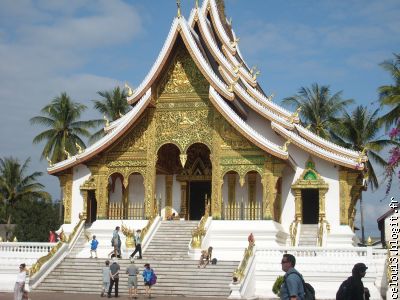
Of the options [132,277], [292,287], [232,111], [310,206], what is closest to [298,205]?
[310,206]

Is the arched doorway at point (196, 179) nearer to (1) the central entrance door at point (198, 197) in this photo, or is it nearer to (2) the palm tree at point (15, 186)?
(1) the central entrance door at point (198, 197)

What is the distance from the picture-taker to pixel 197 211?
25078mm

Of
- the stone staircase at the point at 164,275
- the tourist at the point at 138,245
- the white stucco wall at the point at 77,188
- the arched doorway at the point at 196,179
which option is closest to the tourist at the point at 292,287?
the stone staircase at the point at 164,275

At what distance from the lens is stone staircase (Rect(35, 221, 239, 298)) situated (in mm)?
17078

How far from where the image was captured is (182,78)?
76.4 ft

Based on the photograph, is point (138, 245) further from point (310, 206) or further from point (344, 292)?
point (344, 292)

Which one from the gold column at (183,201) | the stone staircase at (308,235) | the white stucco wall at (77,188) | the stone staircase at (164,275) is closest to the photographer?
the stone staircase at (164,275)

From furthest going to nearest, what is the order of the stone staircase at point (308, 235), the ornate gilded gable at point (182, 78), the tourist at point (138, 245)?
the ornate gilded gable at point (182, 78), the stone staircase at point (308, 235), the tourist at point (138, 245)

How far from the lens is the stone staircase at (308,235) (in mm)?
21172

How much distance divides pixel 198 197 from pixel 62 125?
593 inches

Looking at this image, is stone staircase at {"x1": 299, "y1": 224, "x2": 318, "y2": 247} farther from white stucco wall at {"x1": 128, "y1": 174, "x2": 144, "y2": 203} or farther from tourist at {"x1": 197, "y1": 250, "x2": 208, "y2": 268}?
white stucco wall at {"x1": 128, "y1": 174, "x2": 144, "y2": 203}

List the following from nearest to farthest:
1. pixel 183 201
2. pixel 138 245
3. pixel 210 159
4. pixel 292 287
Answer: pixel 292 287, pixel 138 245, pixel 210 159, pixel 183 201

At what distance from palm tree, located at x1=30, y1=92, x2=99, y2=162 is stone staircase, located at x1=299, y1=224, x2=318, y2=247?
18223 millimetres

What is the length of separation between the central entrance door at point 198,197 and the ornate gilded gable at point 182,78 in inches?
152
